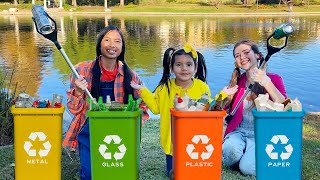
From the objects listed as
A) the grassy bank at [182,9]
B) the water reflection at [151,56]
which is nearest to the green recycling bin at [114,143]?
the water reflection at [151,56]

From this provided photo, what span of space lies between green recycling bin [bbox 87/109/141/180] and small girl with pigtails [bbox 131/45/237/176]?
0.66 meters

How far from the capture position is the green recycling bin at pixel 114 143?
3.00m

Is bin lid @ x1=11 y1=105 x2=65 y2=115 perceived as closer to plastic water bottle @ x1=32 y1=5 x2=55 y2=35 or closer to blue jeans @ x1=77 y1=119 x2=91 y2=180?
plastic water bottle @ x1=32 y1=5 x2=55 y2=35

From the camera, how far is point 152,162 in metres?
4.54

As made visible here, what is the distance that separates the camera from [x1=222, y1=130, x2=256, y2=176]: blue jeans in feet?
13.5

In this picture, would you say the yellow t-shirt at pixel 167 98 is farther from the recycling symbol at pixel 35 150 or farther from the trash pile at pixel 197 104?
the recycling symbol at pixel 35 150

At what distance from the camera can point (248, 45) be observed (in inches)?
156

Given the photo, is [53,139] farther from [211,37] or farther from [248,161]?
[211,37]

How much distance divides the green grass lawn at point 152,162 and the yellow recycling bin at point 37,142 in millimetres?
807

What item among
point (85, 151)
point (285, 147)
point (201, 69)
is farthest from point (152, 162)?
point (285, 147)

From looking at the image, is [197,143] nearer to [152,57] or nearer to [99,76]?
[99,76]

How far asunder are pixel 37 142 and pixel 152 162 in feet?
5.25

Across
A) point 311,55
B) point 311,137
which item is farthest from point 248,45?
point 311,55

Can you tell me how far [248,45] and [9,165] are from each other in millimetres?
2371
